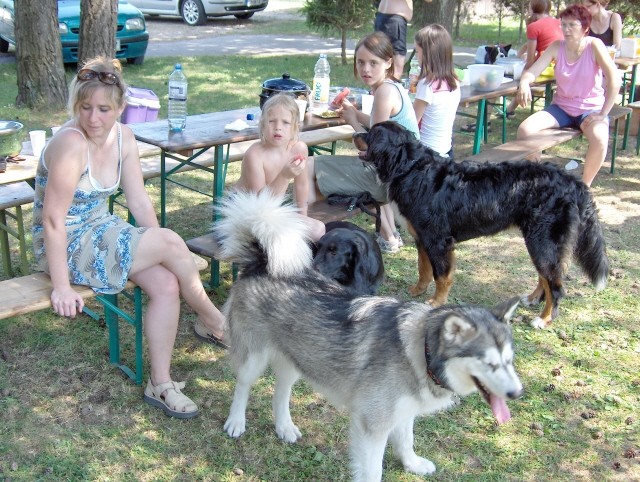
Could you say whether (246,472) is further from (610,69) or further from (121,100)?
(610,69)

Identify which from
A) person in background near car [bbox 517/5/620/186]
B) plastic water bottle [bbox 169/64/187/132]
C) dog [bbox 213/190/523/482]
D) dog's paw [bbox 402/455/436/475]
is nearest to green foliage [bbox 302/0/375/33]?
person in background near car [bbox 517/5/620/186]

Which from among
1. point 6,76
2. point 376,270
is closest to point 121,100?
point 376,270

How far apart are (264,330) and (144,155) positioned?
2395 millimetres

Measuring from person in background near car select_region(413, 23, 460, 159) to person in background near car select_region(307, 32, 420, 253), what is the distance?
11.2 inches

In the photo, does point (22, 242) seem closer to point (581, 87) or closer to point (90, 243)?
point (90, 243)

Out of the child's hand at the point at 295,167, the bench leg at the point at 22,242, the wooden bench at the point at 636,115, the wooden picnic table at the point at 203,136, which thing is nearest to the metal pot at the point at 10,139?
the bench leg at the point at 22,242

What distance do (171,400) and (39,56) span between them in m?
6.32

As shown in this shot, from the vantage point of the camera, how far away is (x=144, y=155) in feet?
16.1

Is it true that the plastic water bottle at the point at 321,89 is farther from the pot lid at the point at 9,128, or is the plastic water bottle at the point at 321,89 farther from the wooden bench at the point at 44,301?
the wooden bench at the point at 44,301

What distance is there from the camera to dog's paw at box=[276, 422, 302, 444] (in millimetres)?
3293

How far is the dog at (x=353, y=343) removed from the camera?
2.51 m

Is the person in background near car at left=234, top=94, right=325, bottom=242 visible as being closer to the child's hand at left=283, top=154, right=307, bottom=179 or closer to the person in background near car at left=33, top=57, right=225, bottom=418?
the child's hand at left=283, top=154, right=307, bottom=179

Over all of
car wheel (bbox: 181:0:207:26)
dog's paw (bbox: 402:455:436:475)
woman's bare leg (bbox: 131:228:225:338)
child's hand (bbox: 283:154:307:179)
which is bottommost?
dog's paw (bbox: 402:455:436:475)

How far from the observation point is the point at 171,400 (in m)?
3.40
